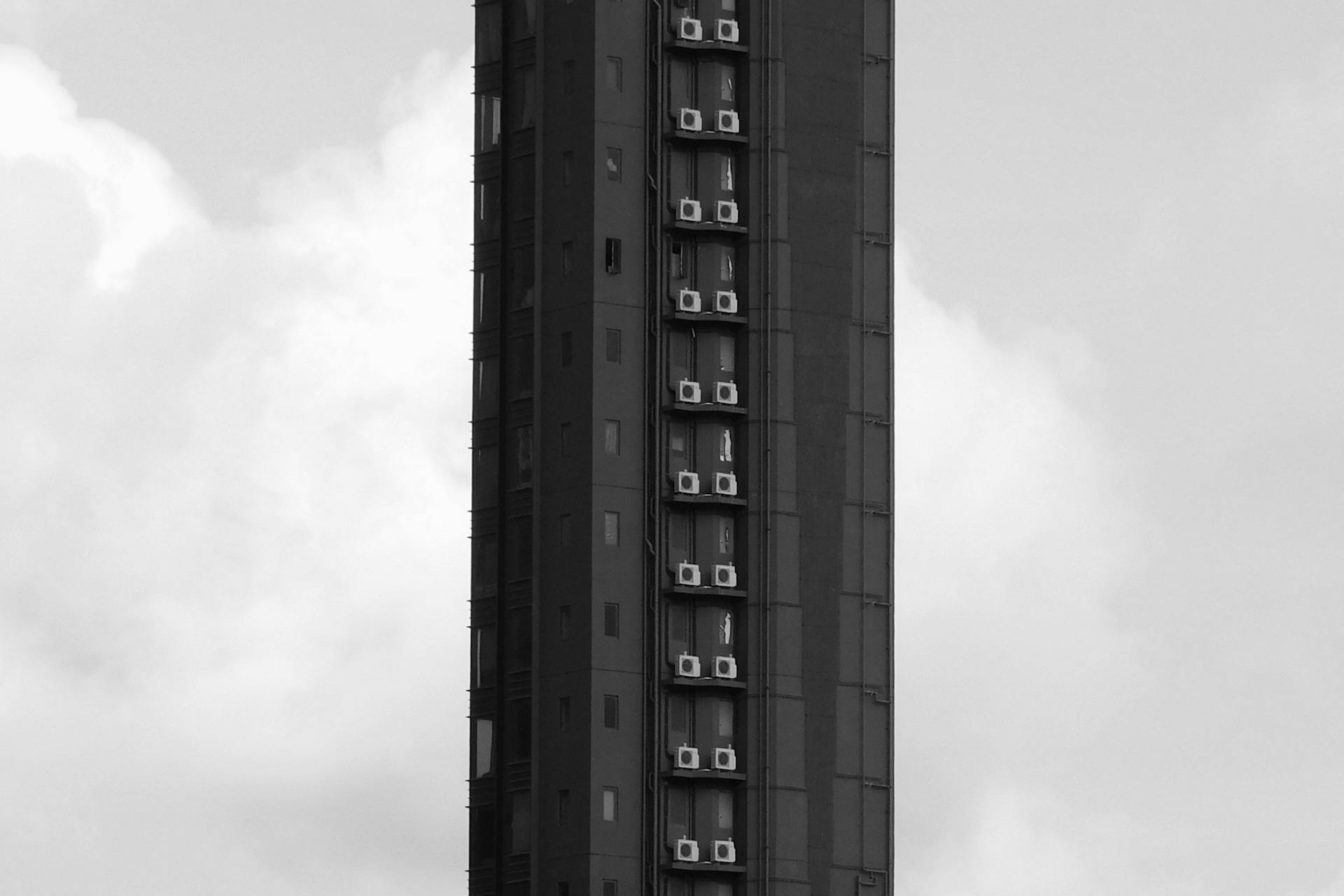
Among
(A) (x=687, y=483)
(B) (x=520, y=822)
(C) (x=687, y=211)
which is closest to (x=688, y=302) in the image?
(C) (x=687, y=211)

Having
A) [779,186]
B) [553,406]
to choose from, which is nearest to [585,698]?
[553,406]

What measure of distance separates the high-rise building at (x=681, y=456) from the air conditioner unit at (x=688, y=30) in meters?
0.71

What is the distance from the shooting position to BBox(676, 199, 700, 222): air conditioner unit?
147000mm

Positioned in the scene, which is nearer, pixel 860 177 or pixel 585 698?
pixel 585 698

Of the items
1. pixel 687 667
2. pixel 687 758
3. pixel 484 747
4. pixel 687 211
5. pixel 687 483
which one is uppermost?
pixel 687 211

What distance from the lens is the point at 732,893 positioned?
469ft

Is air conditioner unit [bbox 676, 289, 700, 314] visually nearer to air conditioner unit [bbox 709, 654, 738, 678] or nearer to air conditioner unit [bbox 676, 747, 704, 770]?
air conditioner unit [bbox 709, 654, 738, 678]

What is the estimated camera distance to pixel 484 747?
481 feet

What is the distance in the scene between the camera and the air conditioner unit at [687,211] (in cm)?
14700

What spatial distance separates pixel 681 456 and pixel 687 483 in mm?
1543

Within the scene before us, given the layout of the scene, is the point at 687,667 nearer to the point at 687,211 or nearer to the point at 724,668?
the point at 724,668

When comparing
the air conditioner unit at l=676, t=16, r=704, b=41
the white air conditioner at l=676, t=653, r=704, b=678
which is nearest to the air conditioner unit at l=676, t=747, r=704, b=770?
the white air conditioner at l=676, t=653, r=704, b=678

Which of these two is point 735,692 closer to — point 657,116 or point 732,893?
point 732,893

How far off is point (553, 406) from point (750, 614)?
12472 mm
